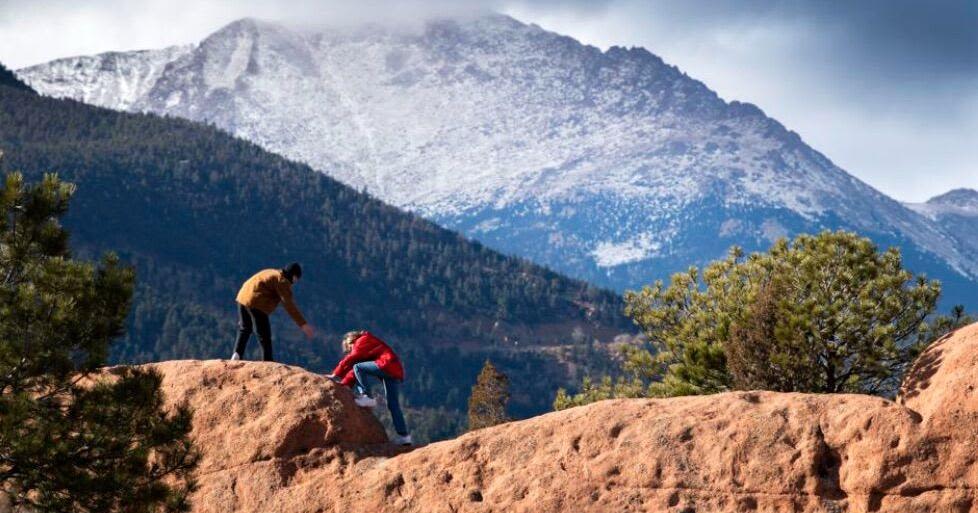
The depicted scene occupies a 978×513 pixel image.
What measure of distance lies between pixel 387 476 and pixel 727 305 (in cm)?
1743

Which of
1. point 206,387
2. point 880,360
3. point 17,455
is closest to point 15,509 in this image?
point 17,455

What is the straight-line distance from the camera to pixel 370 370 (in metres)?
22.0

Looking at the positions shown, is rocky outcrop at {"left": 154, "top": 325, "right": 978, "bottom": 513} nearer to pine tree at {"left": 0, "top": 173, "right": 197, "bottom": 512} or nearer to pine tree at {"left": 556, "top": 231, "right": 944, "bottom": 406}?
pine tree at {"left": 0, "top": 173, "right": 197, "bottom": 512}

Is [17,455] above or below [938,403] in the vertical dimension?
below

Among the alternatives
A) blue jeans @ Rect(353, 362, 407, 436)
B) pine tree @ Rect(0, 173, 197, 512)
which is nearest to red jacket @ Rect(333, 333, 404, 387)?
blue jeans @ Rect(353, 362, 407, 436)

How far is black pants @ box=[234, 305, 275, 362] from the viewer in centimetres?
2359

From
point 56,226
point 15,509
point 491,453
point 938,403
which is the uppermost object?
point 56,226

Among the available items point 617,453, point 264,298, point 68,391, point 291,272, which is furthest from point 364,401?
point 68,391

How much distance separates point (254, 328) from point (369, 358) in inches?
120

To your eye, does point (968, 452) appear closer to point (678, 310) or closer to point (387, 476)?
point (387, 476)

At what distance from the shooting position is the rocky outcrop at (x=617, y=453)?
60.5ft

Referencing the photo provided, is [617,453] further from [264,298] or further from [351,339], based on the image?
Answer: [264,298]

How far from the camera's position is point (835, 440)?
61.6ft

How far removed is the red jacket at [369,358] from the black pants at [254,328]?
2024 millimetres
